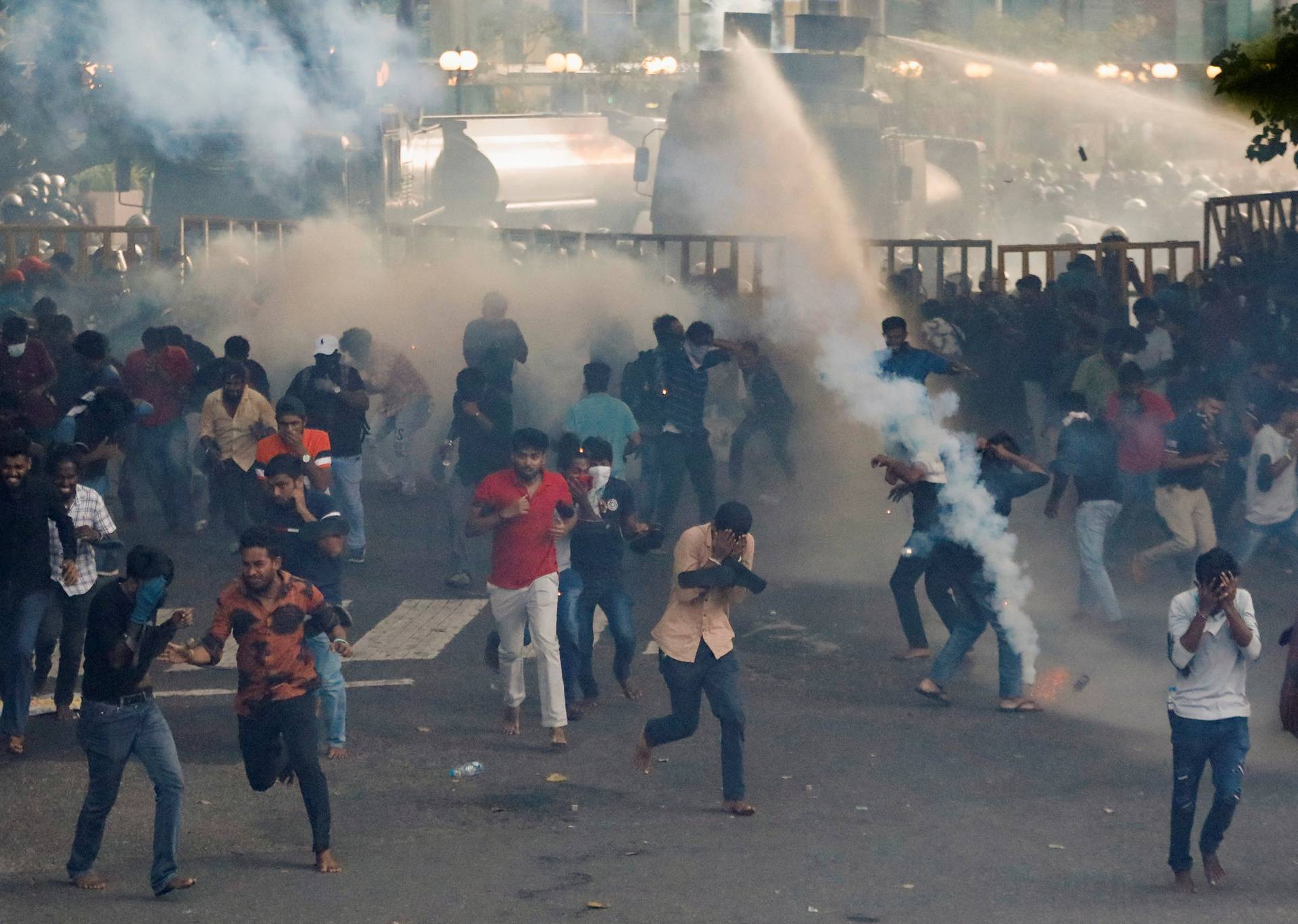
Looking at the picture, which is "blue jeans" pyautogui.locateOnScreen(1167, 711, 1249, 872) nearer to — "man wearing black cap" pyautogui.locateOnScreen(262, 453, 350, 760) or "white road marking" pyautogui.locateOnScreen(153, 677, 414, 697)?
"man wearing black cap" pyautogui.locateOnScreen(262, 453, 350, 760)

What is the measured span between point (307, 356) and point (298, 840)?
40.3ft

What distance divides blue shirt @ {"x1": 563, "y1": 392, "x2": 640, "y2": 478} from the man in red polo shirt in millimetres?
2711

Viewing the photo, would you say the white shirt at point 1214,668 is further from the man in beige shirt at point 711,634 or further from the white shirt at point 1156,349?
the white shirt at point 1156,349

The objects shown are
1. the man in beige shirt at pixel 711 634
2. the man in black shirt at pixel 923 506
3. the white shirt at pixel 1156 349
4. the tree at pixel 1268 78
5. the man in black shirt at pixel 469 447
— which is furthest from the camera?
the white shirt at pixel 1156 349

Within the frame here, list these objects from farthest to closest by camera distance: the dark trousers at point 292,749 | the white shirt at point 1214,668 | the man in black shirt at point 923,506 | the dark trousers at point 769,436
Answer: the dark trousers at point 769,436 → the man in black shirt at point 923,506 → the dark trousers at point 292,749 → the white shirt at point 1214,668

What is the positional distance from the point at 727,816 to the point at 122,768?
271cm

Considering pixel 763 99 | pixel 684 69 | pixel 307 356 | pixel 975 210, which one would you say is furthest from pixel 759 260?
pixel 684 69

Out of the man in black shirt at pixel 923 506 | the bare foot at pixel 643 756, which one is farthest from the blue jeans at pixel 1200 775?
the man in black shirt at pixel 923 506

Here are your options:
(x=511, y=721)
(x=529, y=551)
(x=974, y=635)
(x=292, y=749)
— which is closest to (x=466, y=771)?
(x=511, y=721)

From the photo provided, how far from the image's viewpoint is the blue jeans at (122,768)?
663 centimetres

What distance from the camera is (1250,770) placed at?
8.45m

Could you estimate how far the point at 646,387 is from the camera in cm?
1366

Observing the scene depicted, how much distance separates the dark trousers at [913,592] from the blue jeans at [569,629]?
2038 millimetres

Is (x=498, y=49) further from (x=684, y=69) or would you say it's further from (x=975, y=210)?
(x=975, y=210)
